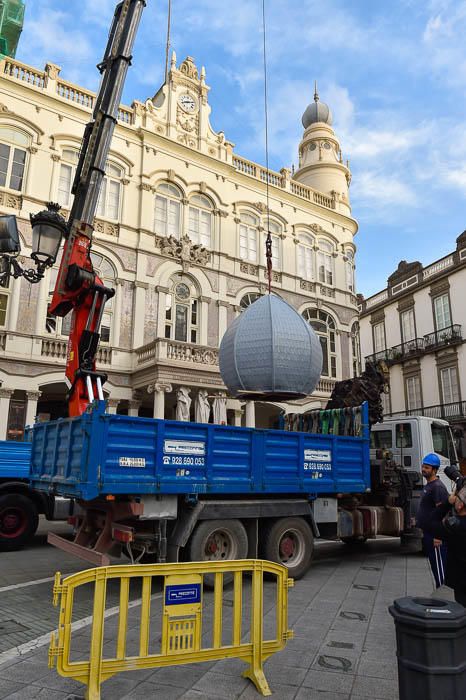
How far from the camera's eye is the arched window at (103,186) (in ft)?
65.0

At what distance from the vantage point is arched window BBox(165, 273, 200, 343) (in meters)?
21.3

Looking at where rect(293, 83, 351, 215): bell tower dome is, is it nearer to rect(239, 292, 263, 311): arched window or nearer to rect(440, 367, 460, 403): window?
rect(239, 292, 263, 311): arched window

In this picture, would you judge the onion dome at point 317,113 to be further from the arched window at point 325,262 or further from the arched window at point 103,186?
the arched window at point 103,186

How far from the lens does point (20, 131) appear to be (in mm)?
19016

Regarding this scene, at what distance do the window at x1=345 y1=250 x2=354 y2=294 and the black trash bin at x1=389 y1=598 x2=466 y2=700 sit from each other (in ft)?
83.6

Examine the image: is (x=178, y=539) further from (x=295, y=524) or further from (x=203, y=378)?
(x=203, y=378)

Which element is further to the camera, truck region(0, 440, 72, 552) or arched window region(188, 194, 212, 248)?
arched window region(188, 194, 212, 248)

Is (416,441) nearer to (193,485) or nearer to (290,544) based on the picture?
(290,544)

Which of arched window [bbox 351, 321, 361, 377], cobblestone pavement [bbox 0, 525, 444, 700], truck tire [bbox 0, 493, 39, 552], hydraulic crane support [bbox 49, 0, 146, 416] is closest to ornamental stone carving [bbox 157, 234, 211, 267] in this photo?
arched window [bbox 351, 321, 361, 377]

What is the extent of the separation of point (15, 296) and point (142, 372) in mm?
5195

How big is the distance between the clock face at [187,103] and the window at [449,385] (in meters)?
20.4

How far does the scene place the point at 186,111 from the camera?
24.0 m

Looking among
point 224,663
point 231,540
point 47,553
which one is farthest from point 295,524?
point 47,553

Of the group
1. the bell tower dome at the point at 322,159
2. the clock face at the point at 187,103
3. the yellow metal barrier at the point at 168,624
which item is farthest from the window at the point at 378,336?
the yellow metal barrier at the point at 168,624
